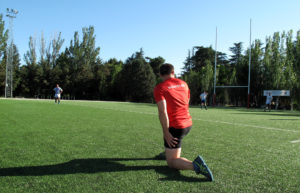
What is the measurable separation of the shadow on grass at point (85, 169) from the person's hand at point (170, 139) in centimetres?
43

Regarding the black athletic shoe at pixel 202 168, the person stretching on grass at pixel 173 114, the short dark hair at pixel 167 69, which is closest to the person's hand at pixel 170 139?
the person stretching on grass at pixel 173 114

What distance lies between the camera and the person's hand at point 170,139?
317cm

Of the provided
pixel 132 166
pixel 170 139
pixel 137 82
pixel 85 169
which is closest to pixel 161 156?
pixel 132 166

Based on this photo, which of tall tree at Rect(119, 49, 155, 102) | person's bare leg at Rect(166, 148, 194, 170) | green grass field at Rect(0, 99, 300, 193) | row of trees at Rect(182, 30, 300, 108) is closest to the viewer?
green grass field at Rect(0, 99, 300, 193)

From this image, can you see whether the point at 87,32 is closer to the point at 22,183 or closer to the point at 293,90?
the point at 293,90

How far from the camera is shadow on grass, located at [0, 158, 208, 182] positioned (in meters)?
3.12

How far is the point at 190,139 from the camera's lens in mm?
5844

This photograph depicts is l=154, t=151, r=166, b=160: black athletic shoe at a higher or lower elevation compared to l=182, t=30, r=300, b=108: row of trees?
lower

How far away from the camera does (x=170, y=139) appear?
3.18m

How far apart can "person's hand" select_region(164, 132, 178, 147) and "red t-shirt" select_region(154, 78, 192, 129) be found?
0.20 m

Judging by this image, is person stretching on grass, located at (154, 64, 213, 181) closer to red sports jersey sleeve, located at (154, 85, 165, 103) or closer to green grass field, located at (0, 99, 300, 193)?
red sports jersey sleeve, located at (154, 85, 165, 103)

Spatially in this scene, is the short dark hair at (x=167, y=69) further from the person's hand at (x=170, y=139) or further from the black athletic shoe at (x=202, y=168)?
the black athletic shoe at (x=202, y=168)

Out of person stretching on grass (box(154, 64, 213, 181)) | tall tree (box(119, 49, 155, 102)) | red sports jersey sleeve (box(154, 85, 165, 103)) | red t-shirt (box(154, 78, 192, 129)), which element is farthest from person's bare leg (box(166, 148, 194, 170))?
tall tree (box(119, 49, 155, 102))

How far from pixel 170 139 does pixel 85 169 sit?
4.43 feet
